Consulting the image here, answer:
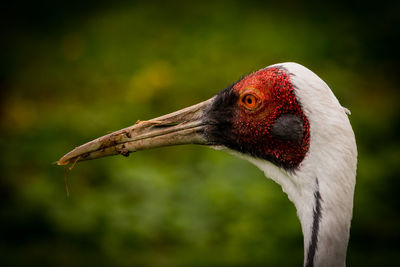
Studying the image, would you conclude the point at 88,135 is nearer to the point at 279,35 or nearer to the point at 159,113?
the point at 159,113

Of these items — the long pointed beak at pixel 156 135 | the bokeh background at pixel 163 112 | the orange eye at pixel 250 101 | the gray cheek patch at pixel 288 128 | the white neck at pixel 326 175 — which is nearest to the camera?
the white neck at pixel 326 175

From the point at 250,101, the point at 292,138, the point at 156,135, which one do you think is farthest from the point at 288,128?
the point at 156,135

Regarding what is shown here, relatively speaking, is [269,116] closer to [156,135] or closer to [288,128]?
[288,128]

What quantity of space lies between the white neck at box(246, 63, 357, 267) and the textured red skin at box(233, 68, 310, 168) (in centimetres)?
5

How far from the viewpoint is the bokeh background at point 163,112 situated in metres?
5.70

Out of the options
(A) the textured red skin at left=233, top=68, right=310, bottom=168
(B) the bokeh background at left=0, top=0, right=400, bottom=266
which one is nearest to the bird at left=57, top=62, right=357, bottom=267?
Answer: (A) the textured red skin at left=233, top=68, right=310, bottom=168

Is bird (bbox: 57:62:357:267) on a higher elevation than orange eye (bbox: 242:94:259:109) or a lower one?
lower

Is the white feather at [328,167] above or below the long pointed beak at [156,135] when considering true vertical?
below

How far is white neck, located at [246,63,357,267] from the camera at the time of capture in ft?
8.45

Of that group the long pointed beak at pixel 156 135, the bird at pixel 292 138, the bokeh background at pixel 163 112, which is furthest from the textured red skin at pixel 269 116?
the bokeh background at pixel 163 112

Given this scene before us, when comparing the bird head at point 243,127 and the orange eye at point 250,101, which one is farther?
the orange eye at point 250,101

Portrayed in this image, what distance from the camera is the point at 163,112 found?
838 centimetres

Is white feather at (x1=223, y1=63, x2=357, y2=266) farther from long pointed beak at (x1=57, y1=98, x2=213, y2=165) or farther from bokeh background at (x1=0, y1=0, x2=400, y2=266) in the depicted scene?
bokeh background at (x1=0, y1=0, x2=400, y2=266)

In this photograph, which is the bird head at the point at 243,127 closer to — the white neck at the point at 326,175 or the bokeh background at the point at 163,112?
the white neck at the point at 326,175
